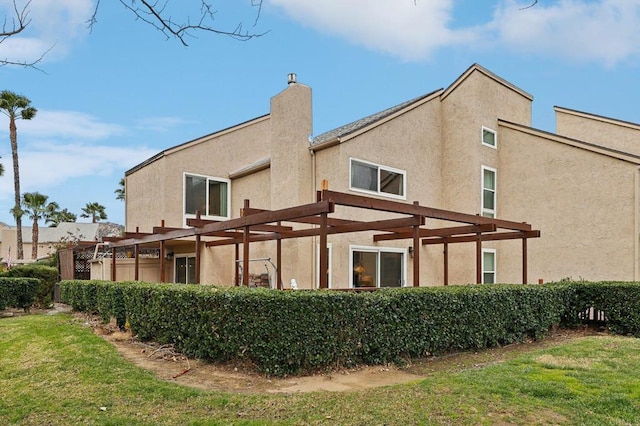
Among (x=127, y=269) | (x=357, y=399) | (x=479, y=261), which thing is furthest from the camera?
(x=127, y=269)

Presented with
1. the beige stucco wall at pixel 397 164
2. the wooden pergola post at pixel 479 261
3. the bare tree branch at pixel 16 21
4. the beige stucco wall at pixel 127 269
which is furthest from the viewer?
the beige stucco wall at pixel 127 269

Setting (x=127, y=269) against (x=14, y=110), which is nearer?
(x=127, y=269)

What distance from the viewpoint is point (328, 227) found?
11531mm

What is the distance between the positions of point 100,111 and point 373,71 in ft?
25.4

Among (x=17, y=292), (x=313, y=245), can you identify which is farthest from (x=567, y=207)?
(x=17, y=292)

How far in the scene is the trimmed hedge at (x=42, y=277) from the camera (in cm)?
1774

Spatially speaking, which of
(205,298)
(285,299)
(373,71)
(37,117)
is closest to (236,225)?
(205,298)

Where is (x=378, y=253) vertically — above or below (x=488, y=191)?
below

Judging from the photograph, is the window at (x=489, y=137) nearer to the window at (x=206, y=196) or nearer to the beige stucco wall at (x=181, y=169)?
the beige stucco wall at (x=181, y=169)

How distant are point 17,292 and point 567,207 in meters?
17.8

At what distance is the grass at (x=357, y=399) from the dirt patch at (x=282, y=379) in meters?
0.31

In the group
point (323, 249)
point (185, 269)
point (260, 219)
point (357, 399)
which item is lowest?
point (357, 399)

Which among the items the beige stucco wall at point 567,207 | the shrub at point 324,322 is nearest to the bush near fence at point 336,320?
the shrub at point 324,322

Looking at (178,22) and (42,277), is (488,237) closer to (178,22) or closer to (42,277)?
(178,22)
